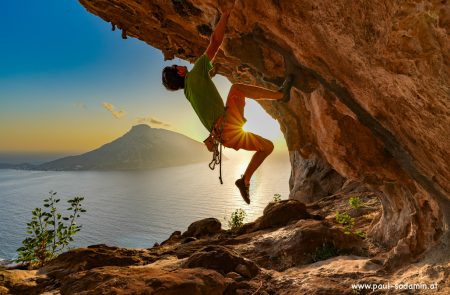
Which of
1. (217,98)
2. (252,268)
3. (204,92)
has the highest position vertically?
(204,92)

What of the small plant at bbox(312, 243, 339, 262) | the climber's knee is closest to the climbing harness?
the climber's knee

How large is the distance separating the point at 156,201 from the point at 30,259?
129003 millimetres

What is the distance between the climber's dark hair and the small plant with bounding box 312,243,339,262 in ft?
19.2

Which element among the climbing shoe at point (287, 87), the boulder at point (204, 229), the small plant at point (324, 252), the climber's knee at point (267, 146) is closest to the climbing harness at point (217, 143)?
the climber's knee at point (267, 146)

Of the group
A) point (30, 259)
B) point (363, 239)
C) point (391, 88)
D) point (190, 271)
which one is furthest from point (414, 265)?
point (30, 259)

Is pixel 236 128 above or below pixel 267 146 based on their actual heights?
above

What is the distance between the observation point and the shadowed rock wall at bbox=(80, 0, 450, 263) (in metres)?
3.50

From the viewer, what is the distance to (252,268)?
7219 millimetres

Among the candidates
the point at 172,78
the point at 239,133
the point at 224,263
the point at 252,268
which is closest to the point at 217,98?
the point at 239,133

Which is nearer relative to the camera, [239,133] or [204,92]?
[204,92]

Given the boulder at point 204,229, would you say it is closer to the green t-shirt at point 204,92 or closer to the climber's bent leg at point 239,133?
the climber's bent leg at point 239,133

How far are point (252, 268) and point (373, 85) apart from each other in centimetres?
519

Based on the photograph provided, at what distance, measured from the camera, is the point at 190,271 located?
21.3ft

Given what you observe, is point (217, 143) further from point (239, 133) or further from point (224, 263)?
point (224, 263)
